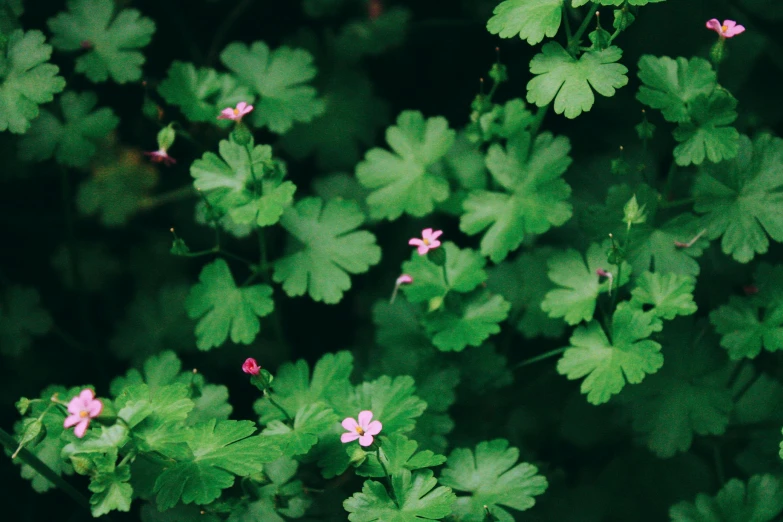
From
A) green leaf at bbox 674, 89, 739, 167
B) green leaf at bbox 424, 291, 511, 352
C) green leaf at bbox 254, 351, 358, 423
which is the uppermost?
green leaf at bbox 674, 89, 739, 167

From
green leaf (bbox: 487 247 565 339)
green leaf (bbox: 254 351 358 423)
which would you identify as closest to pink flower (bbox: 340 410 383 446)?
green leaf (bbox: 254 351 358 423)

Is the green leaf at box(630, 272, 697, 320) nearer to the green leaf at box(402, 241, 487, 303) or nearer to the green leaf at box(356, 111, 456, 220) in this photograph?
the green leaf at box(402, 241, 487, 303)

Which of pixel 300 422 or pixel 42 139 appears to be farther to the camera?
pixel 42 139

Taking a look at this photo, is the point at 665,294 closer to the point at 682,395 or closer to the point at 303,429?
the point at 682,395

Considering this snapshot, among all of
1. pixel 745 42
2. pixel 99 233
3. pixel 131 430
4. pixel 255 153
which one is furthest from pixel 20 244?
pixel 745 42

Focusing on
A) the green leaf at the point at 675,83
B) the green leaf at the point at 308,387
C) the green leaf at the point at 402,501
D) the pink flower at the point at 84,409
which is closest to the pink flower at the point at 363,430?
the green leaf at the point at 402,501

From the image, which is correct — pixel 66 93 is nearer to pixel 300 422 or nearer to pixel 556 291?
pixel 300 422
